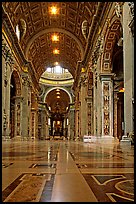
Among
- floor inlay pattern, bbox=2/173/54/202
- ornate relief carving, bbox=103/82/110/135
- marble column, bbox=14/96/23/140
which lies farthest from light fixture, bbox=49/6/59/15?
floor inlay pattern, bbox=2/173/54/202

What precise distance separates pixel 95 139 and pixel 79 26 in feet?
34.5

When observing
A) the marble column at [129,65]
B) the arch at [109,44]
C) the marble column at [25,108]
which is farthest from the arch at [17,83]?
the marble column at [129,65]

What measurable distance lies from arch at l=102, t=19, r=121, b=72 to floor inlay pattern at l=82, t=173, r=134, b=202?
11194 mm

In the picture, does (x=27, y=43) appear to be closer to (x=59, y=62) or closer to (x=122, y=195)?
(x=59, y=62)

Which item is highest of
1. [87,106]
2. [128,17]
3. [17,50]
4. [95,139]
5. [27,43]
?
[27,43]

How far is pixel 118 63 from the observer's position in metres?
19.4

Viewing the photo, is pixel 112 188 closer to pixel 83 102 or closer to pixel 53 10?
pixel 53 10

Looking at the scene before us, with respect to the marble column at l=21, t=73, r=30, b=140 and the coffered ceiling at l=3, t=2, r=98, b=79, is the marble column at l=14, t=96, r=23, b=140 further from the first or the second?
the coffered ceiling at l=3, t=2, r=98, b=79

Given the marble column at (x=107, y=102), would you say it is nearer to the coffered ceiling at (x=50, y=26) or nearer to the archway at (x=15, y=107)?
the coffered ceiling at (x=50, y=26)

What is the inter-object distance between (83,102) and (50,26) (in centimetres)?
699

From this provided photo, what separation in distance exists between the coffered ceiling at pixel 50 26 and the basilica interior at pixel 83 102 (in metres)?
0.07

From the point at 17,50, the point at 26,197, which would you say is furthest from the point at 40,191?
the point at 17,50

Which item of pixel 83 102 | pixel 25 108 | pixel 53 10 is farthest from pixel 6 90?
pixel 83 102

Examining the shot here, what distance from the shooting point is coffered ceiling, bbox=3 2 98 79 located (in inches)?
792
